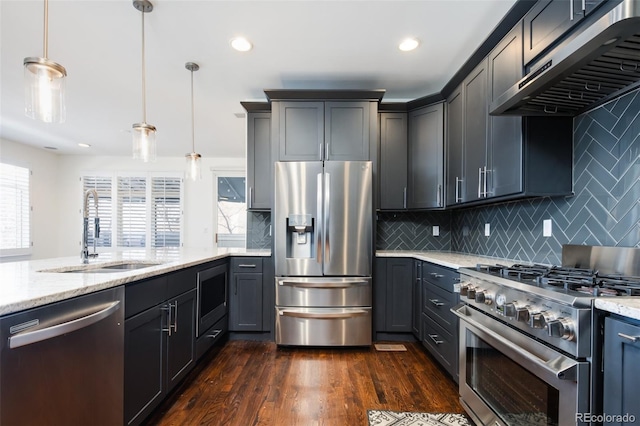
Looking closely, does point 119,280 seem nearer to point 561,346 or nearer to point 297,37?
point 561,346

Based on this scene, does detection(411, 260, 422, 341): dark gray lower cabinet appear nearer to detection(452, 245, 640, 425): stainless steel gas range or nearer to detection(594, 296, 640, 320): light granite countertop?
detection(452, 245, 640, 425): stainless steel gas range

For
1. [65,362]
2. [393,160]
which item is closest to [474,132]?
[393,160]

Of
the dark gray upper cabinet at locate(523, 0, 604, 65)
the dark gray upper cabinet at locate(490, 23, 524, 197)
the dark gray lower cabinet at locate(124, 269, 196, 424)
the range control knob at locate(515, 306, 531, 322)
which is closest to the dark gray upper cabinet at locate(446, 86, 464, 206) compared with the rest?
the dark gray upper cabinet at locate(490, 23, 524, 197)

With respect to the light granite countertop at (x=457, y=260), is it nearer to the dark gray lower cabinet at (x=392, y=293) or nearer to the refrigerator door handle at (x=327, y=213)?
the dark gray lower cabinet at (x=392, y=293)

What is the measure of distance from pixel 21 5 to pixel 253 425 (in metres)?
3.11

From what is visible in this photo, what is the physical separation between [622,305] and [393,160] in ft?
8.13

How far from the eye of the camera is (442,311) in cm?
224

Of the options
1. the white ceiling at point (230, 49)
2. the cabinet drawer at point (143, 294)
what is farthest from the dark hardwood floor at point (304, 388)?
the white ceiling at point (230, 49)

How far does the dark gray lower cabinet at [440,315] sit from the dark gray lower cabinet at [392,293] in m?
0.28

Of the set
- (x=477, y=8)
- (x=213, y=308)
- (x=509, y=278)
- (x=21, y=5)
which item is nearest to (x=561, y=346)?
(x=509, y=278)

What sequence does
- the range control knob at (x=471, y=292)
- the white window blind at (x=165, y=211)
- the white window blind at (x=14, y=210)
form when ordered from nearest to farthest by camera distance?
the range control knob at (x=471, y=292) → the white window blind at (x=14, y=210) → the white window blind at (x=165, y=211)

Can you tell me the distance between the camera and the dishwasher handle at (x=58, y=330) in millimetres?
901

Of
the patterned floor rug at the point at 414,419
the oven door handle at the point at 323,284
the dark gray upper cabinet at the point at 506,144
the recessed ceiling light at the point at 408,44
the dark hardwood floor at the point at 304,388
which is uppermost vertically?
the recessed ceiling light at the point at 408,44

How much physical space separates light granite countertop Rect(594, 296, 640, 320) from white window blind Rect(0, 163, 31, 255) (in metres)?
7.35
